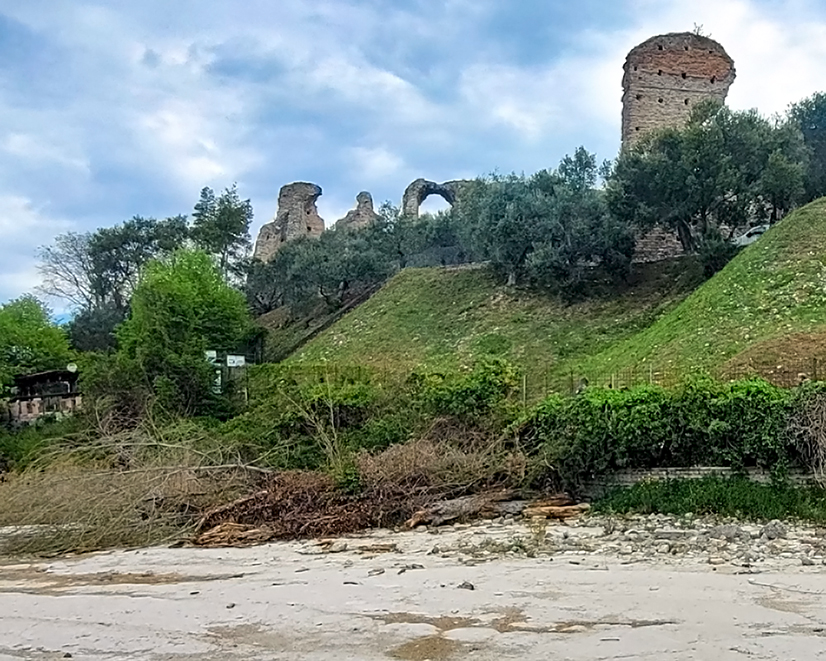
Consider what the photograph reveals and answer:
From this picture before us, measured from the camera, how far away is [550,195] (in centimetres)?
3228

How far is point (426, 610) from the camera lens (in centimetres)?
807

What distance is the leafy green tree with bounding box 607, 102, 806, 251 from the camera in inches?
1150

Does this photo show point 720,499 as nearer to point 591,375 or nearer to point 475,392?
point 475,392

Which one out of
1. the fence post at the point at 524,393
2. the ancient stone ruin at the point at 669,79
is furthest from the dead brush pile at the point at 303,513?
the ancient stone ruin at the point at 669,79

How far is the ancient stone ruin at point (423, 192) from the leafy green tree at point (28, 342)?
1940 cm

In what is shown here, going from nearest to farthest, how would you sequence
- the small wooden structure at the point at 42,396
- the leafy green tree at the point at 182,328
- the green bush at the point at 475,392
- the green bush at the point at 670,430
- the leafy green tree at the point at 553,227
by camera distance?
the green bush at the point at 670,430
the green bush at the point at 475,392
the leafy green tree at the point at 182,328
the small wooden structure at the point at 42,396
the leafy green tree at the point at 553,227

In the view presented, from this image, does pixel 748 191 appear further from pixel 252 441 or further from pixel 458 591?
pixel 458 591

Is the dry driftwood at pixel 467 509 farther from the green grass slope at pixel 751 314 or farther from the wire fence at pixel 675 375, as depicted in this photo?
the green grass slope at pixel 751 314

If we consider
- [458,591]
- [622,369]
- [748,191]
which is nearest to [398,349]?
[622,369]

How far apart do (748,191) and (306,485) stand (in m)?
20.3

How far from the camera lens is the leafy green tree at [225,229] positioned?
4775 cm

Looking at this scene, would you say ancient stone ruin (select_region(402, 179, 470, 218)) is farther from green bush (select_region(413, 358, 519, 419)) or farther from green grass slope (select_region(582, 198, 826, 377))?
green bush (select_region(413, 358, 519, 419))

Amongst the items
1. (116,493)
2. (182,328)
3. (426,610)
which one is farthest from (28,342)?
(426,610)

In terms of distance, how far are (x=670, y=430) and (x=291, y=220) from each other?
4098cm
